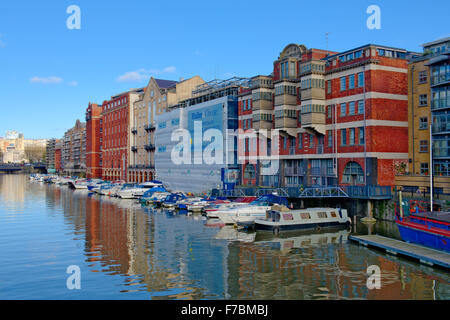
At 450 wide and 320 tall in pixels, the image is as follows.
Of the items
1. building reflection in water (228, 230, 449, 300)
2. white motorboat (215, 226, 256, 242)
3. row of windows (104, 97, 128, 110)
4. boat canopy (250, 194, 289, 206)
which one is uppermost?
row of windows (104, 97, 128, 110)

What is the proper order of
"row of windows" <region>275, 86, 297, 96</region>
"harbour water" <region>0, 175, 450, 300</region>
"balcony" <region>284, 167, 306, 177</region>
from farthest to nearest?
1. "balcony" <region>284, 167, 306, 177</region>
2. "row of windows" <region>275, 86, 297, 96</region>
3. "harbour water" <region>0, 175, 450, 300</region>

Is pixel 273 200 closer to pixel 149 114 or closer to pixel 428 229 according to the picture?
pixel 428 229

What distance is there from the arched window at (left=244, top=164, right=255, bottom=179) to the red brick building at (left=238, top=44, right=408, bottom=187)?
3.63 m

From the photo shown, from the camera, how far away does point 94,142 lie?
180 m

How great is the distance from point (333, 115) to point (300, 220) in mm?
19519

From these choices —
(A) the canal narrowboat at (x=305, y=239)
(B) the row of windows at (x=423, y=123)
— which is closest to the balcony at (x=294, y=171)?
(B) the row of windows at (x=423, y=123)

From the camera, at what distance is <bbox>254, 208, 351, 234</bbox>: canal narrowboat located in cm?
4453

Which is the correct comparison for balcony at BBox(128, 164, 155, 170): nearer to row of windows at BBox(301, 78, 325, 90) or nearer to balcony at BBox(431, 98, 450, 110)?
row of windows at BBox(301, 78, 325, 90)

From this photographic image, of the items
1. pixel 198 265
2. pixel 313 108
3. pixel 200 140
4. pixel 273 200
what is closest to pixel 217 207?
pixel 273 200

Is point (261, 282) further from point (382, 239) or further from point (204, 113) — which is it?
point (204, 113)

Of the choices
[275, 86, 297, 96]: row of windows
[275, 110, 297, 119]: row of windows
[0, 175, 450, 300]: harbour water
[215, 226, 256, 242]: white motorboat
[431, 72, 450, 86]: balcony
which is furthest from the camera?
[275, 110, 297, 119]: row of windows

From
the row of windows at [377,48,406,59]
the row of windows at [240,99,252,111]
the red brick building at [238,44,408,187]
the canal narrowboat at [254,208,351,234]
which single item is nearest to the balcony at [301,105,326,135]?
the red brick building at [238,44,408,187]
